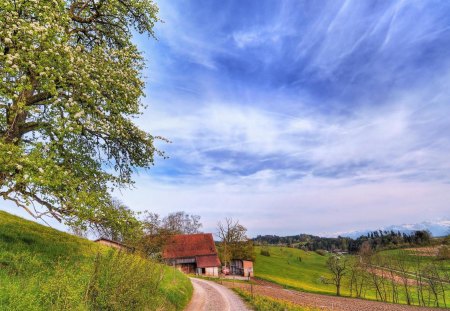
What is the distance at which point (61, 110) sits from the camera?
12156 mm

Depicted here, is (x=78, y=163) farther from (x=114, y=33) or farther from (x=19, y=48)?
(x=114, y=33)

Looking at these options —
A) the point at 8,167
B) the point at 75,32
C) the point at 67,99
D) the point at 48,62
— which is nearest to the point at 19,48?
the point at 48,62

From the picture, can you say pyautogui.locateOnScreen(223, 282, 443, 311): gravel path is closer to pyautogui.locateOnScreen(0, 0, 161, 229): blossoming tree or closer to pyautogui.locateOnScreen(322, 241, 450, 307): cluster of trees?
pyautogui.locateOnScreen(322, 241, 450, 307): cluster of trees

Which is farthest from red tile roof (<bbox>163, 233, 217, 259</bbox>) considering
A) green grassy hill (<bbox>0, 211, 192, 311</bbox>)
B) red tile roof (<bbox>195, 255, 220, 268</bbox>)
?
green grassy hill (<bbox>0, 211, 192, 311</bbox>)

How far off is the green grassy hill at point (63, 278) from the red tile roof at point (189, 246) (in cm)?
7028

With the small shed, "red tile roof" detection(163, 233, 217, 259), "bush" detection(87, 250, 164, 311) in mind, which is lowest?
the small shed

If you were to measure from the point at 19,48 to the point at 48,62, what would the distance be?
136cm

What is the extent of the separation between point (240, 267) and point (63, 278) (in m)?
87.3

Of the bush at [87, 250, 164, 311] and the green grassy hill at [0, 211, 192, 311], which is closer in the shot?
the green grassy hill at [0, 211, 192, 311]

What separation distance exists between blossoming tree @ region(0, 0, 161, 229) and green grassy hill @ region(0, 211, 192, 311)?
225 cm

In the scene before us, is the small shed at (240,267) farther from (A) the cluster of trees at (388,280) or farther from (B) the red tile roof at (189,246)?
(A) the cluster of trees at (388,280)

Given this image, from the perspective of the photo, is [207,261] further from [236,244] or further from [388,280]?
[388,280]

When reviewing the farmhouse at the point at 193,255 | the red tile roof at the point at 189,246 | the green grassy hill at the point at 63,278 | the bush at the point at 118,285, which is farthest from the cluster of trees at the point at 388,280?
the green grassy hill at the point at 63,278

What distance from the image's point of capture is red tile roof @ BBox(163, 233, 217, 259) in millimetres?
85812
